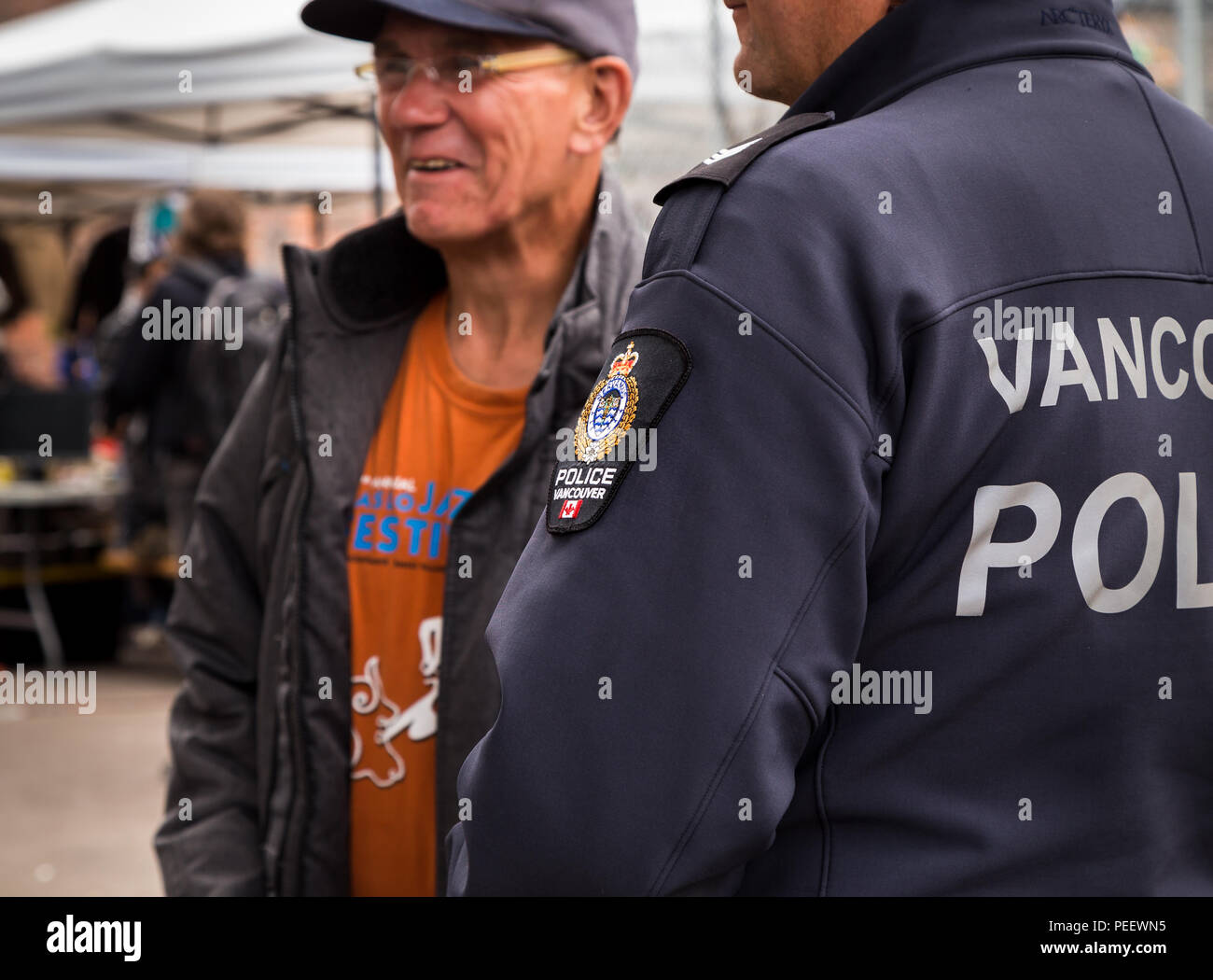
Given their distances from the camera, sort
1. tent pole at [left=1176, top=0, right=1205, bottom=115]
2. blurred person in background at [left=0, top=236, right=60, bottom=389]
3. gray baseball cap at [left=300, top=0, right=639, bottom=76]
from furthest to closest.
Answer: blurred person in background at [left=0, top=236, right=60, bottom=389] < tent pole at [left=1176, top=0, right=1205, bottom=115] < gray baseball cap at [left=300, top=0, right=639, bottom=76]

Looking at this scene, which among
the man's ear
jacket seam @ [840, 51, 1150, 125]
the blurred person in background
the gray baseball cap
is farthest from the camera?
the blurred person in background

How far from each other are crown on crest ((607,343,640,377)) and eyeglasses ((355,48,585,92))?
0.91 m

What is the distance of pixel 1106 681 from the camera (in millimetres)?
1123

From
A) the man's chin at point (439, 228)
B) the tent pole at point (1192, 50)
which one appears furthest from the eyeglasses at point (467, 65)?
the tent pole at point (1192, 50)

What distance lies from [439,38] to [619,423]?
3.25 feet

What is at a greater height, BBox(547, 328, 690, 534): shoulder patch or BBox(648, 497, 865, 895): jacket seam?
BBox(547, 328, 690, 534): shoulder patch

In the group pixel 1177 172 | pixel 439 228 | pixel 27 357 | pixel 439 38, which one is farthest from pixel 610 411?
pixel 27 357

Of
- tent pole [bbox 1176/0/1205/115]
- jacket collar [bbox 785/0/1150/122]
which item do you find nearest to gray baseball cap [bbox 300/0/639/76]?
jacket collar [bbox 785/0/1150/122]

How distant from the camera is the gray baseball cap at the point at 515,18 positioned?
182 cm

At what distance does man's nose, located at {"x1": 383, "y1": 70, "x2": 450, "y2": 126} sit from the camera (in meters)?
1.91

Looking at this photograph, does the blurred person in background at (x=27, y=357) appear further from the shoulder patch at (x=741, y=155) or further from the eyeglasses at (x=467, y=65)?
the shoulder patch at (x=741, y=155)

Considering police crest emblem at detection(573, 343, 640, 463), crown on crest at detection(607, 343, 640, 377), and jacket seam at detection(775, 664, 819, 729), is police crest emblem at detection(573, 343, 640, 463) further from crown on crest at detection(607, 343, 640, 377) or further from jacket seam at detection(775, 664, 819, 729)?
jacket seam at detection(775, 664, 819, 729)
